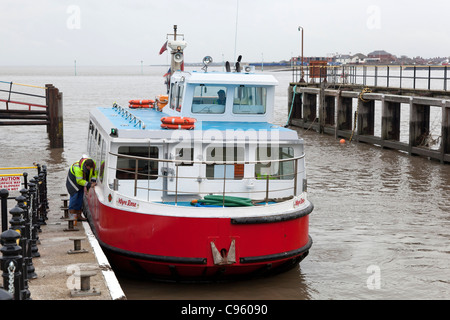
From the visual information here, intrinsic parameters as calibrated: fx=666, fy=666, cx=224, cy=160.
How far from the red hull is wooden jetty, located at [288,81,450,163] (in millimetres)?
14818

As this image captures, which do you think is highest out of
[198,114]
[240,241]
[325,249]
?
[198,114]

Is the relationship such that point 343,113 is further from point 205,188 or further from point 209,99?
point 205,188

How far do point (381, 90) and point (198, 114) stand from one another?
65.3 ft

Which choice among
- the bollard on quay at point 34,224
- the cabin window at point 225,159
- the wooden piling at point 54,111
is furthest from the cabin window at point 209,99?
the wooden piling at point 54,111

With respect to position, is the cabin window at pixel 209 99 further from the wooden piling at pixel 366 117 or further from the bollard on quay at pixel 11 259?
the wooden piling at pixel 366 117

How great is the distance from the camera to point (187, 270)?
33.6 feet

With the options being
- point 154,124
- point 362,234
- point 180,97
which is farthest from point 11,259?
point 362,234

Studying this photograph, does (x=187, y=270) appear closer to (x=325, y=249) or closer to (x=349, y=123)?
(x=325, y=249)

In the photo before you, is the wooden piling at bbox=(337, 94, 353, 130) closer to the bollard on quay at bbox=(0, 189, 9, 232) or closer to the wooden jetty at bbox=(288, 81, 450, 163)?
the wooden jetty at bbox=(288, 81, 450, 163)

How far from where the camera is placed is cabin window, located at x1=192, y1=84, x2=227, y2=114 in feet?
44.1

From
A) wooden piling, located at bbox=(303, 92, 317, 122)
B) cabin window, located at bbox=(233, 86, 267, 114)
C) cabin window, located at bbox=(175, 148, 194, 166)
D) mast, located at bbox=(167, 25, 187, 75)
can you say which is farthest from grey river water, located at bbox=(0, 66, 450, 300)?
wooden piling, located at bbox=(303, 92, 317, 122)

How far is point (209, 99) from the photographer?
13570mm

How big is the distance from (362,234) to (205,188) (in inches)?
192
